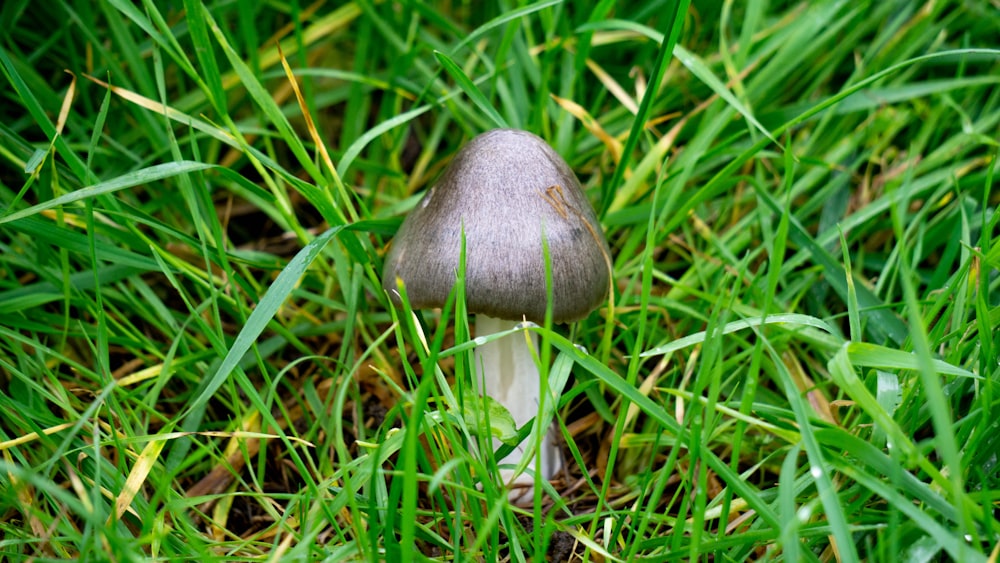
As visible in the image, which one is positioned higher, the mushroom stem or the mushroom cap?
the mushroom cap

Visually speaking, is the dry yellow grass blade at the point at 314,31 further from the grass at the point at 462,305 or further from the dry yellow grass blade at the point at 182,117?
the dry yellow grass blade at the point at 182,117

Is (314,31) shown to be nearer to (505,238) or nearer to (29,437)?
(505,238)

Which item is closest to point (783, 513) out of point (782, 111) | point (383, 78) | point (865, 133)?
point (782, 111)

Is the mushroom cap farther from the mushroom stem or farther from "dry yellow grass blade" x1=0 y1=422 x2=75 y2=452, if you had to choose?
"dry yellow grass blade" x1=0 y1=422 x2=75 y2=452

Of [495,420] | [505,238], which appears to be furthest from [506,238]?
[495,420]

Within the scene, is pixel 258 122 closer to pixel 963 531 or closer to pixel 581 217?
pixel 581 217

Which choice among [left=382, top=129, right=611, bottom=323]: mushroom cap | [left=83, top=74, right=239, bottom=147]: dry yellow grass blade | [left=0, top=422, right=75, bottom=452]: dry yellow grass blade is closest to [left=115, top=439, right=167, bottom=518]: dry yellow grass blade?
[left=0, top=422, right=75, bottom=452]: dry yellow grass blade

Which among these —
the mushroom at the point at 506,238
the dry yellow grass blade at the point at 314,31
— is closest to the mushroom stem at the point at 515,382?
the mushroom at the point at 506,238
